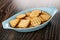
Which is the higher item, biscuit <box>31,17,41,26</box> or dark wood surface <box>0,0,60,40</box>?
biscuit <box>31,17,41,26</box>

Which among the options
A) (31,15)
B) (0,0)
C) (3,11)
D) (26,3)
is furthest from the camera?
(0,0)

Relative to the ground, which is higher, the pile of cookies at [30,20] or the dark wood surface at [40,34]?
the pile of cookies at [30,20]

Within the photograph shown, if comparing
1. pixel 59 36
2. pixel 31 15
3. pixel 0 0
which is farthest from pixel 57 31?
pixel 0 0

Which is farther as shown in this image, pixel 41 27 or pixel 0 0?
pixel 0 0

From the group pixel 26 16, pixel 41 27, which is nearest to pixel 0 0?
pixel 26 16

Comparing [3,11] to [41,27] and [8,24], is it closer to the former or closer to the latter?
[8,24]

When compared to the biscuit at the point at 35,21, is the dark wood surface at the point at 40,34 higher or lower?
lower

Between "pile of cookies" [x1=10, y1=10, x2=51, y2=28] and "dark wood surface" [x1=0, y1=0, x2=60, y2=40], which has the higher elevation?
"pile of cookies" [x1=10, y1=10, x2=51, y2=28]

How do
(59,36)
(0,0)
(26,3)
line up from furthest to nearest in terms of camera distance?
(0,0), (26,3), (59,36)

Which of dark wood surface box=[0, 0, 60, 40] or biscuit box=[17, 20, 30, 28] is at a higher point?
biscuit box=[17, 20, 30, 28]
